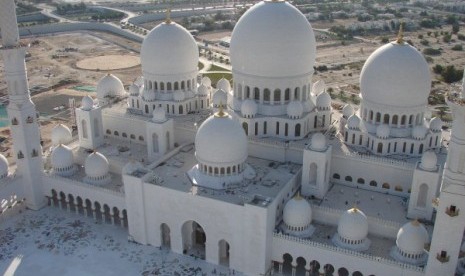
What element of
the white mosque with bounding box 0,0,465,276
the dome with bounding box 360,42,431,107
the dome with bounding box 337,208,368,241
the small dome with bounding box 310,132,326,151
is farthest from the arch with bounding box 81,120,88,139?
the dome with bounding box 360,42,431,107

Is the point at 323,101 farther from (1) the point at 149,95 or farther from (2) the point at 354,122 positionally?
(1) the point at 149,95

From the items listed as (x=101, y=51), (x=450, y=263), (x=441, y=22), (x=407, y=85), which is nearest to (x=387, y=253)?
(x=450, y=263)

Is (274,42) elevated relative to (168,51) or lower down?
elevated

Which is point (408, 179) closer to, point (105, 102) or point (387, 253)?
point (387, 253)

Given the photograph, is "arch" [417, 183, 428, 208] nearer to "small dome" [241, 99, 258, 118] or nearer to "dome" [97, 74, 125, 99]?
"small dome" [241, 99, 258, 118]

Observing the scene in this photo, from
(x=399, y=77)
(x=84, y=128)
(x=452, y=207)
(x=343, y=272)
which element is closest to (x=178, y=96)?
(x=84, y=128)

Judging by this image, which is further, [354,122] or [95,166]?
[95,166]
